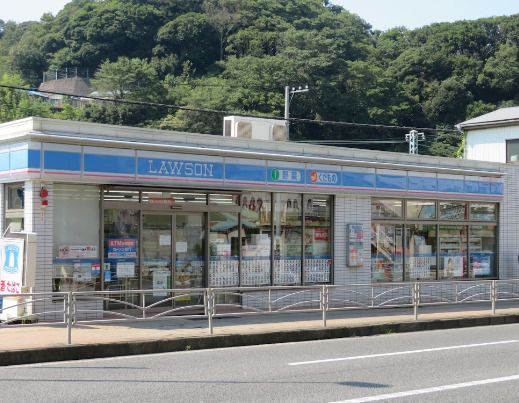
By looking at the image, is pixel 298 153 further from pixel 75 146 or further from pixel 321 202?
pixel 75 146

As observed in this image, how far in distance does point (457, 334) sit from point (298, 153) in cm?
650

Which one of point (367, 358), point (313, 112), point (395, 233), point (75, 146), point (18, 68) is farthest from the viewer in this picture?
point (18, 68)

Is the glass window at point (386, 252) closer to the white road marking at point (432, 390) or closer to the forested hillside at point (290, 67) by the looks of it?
the white road marking at point (432, 390)

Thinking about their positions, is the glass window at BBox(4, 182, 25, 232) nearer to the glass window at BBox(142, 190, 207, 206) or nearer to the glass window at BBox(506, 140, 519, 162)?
the glass window at BBox(142, 190, 207, 206)

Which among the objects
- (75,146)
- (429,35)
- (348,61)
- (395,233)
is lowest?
(395,233)

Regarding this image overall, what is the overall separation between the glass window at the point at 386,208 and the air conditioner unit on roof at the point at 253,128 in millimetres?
3270

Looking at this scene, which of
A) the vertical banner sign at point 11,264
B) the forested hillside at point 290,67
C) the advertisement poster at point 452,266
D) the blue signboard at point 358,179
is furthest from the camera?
the forested hillside at point 290,67

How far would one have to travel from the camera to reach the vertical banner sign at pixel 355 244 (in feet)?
68.2

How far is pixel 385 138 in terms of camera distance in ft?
261

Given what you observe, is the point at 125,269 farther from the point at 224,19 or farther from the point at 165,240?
the point at 224,19

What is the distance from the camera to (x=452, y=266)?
2361cm

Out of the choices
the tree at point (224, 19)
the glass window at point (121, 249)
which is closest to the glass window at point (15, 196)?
the glass window at point (121, 249)

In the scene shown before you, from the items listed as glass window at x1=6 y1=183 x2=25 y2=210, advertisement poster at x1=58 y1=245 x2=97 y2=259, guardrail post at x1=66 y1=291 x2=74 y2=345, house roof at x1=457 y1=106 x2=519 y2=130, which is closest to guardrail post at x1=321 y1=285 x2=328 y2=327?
advertisement poster at x1=58 y1=245 x2=97 y2=259

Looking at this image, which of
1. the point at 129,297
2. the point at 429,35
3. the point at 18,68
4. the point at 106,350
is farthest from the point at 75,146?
the point at 18,68
